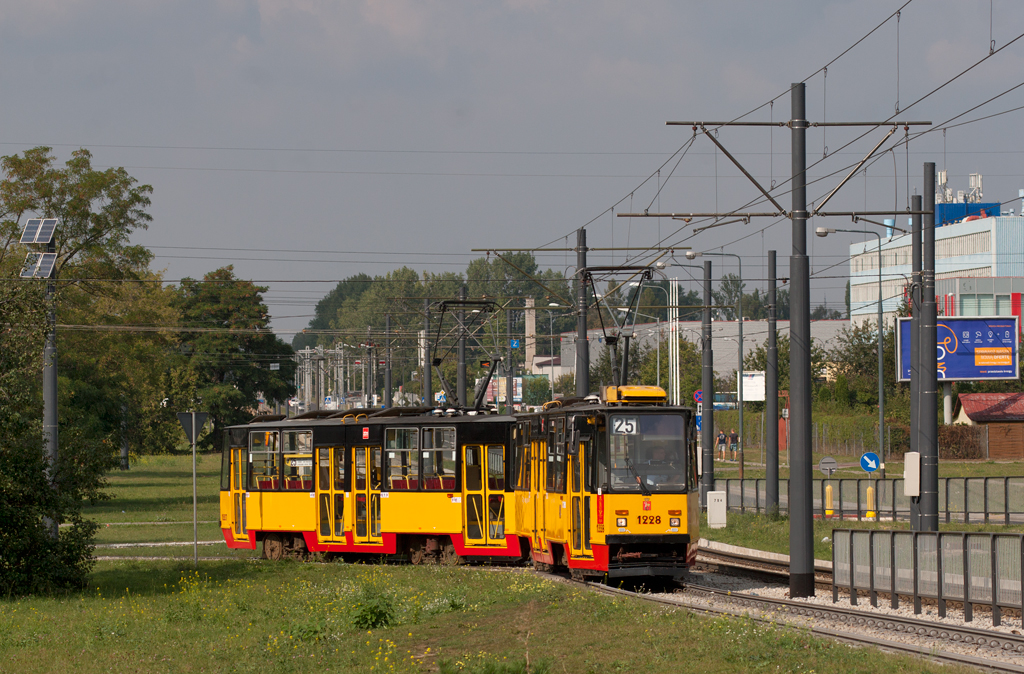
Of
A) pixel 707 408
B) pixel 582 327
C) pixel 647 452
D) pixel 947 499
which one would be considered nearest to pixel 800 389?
pixel 647 452

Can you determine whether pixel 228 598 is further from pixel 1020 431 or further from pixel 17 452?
pixel 1020 431

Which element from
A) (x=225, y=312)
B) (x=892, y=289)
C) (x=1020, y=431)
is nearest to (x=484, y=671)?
(x=1020, y=431)

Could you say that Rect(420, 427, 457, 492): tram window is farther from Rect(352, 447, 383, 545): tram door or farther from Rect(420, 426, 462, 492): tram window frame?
Rect(352, 447, 383, 545): tram door

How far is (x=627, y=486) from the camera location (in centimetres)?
1769

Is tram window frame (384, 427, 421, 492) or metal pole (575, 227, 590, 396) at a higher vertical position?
metal pole (575, 227, 590, 396)

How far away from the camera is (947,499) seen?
3000cm

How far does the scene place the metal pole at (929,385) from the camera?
2166cm

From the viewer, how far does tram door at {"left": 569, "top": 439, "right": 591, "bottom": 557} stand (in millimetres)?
17953

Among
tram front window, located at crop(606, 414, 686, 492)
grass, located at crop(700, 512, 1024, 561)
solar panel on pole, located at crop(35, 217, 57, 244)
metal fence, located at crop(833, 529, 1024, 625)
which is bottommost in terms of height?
grass, located at crop(700, 512, 1024, 561)

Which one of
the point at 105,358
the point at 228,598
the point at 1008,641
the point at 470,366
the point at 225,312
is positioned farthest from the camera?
the point at 470,366

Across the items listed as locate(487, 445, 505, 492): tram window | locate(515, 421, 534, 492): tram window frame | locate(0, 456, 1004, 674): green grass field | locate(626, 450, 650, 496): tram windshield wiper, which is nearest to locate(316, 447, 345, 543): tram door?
locate(0, 456, 1004, 674): green grass field

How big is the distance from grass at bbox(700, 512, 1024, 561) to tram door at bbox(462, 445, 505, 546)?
6.93 metres

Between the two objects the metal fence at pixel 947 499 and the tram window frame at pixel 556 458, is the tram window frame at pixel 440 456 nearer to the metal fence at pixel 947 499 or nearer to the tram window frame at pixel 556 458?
the tram window frame at pixel 556 458

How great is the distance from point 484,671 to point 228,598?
27.3ft
